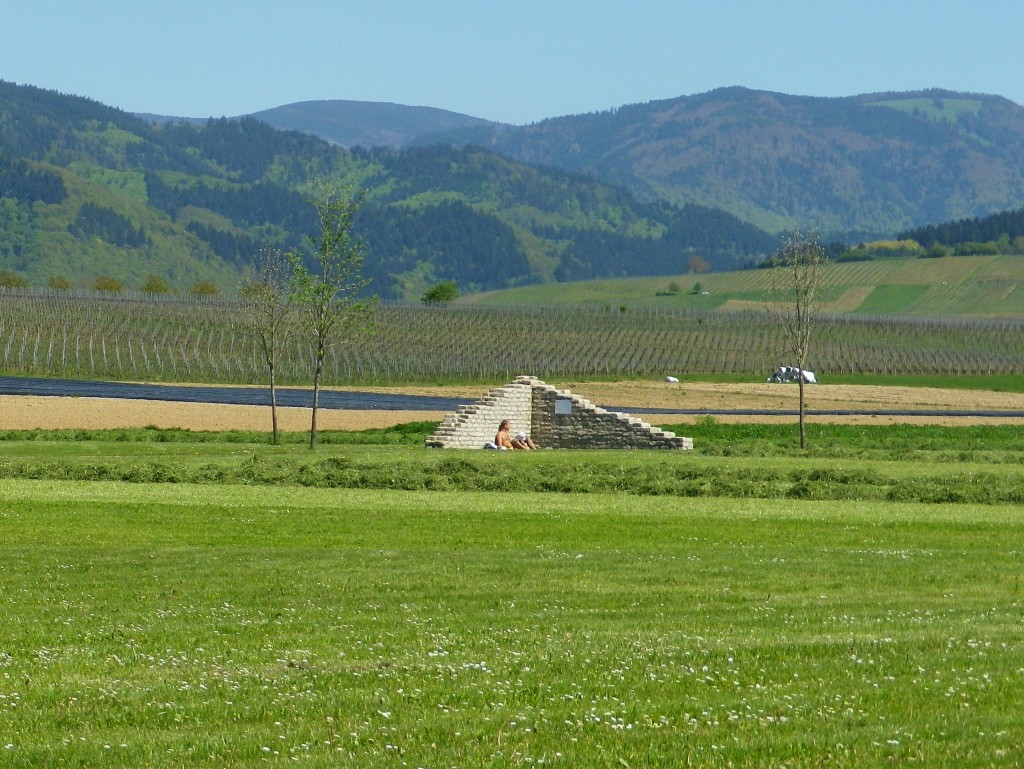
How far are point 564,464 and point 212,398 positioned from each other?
149ft

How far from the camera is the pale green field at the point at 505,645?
32.6 feet

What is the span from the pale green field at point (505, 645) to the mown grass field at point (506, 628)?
39mm

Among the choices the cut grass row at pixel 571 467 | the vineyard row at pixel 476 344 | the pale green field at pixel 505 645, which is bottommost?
the cut grass row at pixel 571 467

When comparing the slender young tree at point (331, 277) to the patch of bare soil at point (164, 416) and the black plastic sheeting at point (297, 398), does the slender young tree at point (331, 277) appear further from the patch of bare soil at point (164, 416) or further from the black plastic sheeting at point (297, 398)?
the black plastic sheeting at point (297, 398)

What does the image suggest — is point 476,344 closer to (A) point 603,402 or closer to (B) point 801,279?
(A) point 603,402


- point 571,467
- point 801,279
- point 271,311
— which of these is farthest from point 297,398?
point 571,467

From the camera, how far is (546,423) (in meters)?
51.0

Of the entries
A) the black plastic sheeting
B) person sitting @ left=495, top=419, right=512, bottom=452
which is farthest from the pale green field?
the black plastic sheeting

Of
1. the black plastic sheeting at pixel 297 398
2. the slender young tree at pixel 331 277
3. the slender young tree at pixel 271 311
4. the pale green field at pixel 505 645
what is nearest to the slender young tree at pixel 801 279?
the black plastic sheeting at pixel 297 398

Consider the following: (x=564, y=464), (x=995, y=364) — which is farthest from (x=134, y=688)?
(x=995, y=364)

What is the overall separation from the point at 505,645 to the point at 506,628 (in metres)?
0.99

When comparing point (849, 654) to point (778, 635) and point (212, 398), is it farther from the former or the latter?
point (212, 398)

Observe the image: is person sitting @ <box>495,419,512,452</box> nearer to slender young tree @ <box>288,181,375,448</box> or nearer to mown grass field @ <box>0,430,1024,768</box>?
slender young tree @ <box>288,181,375,448</box>

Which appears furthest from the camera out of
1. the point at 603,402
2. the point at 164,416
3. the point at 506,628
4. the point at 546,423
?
the point at 603,402
